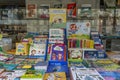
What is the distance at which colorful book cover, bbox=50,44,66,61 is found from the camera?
292cm

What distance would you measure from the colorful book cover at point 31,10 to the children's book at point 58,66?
14.0 feet

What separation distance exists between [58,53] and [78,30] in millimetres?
1720

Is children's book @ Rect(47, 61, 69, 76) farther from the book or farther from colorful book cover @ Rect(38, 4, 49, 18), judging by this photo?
colorful book cover @ Rect(38, 4, 49, 18)

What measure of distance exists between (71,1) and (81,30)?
2.68 m

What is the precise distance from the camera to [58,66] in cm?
268

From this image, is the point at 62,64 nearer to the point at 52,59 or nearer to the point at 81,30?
the point at 52,59

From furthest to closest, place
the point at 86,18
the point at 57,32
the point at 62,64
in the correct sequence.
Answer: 1. the point at 86,18
2. the point at 57,32
3. the point at 62,64

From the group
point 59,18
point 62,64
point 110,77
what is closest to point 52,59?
point 62,64

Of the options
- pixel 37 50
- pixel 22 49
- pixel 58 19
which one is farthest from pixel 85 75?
pixel 58 19

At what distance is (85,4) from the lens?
6922mm

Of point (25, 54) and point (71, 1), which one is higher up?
point (71, 1)

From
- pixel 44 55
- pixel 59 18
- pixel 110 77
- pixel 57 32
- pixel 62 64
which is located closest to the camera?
pixel 110 77

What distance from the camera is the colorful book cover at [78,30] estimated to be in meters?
4.51

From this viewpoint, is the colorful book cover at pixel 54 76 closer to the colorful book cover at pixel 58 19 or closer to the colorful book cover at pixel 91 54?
the colorful book cover at pixel 91 54
